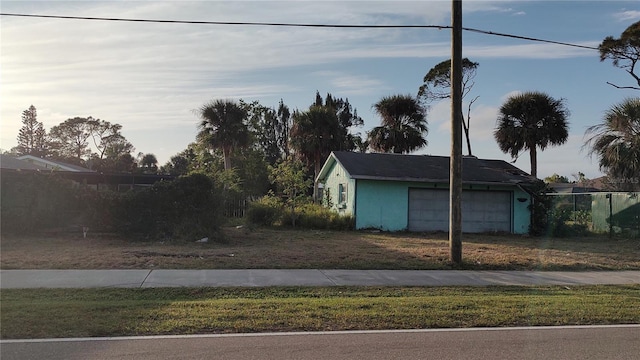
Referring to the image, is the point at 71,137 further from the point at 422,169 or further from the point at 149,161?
the point at 422,169

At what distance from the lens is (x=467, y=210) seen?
23781 millimetres

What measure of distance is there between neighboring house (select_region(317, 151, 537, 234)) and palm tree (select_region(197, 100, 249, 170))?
8.14 m

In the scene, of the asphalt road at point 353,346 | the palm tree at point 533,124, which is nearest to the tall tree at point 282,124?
the palm tree at point 533,124

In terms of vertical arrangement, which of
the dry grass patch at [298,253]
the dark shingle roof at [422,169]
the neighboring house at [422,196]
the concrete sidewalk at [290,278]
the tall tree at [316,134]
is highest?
the tall tree at [316,134]

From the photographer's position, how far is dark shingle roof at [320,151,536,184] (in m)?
23.0

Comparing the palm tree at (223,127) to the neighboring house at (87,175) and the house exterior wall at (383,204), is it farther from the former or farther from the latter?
the house exterior wall at (383,204)

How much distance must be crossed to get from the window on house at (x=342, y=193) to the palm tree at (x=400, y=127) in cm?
1142

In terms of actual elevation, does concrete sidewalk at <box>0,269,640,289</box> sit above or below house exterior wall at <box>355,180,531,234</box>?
below

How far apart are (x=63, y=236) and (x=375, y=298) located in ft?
39.2

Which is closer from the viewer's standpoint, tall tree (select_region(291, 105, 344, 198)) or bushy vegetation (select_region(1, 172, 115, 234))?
bushy vegetation (select_region(1, 172, 115, 234))

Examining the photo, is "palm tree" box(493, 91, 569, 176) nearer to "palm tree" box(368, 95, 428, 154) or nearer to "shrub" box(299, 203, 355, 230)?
"palm tree" box(368, 95, 428, 154)

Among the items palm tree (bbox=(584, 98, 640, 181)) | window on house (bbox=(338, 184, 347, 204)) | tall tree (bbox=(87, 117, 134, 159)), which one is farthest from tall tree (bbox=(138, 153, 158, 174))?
palm tree (bbox=(584, 98, 640, 181))

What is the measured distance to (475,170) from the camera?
25.2m

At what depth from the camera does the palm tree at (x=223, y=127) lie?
3080cm
